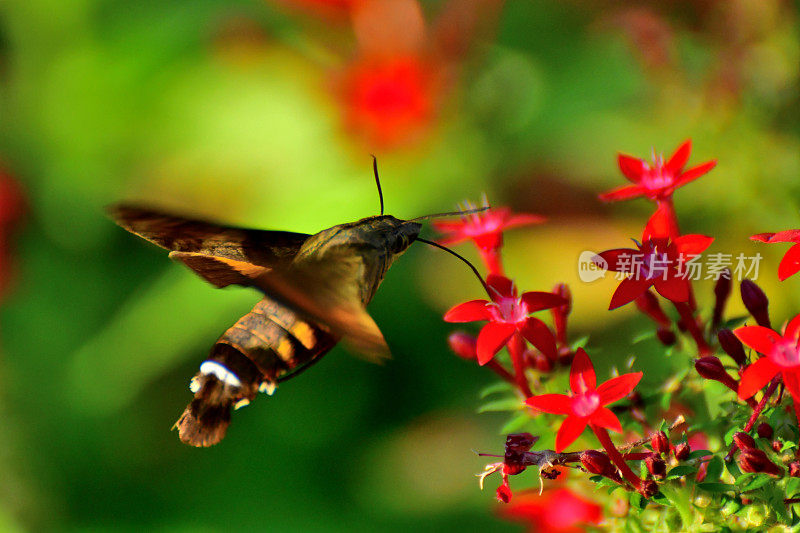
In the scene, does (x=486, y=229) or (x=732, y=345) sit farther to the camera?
(x=486, y=229)

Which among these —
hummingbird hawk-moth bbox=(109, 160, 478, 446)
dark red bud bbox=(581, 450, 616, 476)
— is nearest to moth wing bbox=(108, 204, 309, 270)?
hummingbird hawk-moth bbox=(109, 160, 478, 446)

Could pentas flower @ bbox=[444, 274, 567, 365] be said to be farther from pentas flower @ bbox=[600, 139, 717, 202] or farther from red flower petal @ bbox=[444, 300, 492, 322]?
pentas flower @ bbox=[600, 139, 717, 202]

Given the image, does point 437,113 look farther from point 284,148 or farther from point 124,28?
point 124,28

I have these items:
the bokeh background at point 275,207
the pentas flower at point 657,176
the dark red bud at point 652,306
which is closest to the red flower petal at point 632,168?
the pentas flower at point 657,176

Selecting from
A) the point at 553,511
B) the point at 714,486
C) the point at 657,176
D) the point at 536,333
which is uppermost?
the point at 657,176

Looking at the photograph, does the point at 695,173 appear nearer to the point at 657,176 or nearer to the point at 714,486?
the point at 657,176

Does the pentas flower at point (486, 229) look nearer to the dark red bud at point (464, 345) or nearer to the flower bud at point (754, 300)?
the dark red bud at point (464, 345)

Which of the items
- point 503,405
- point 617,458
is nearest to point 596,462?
point 617,458
